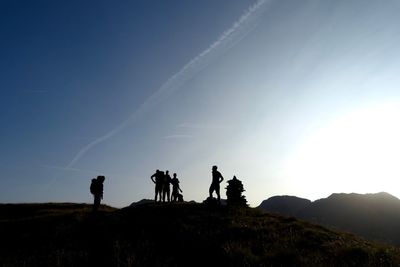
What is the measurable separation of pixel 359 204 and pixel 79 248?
137m

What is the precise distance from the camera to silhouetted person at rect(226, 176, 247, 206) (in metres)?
33.8

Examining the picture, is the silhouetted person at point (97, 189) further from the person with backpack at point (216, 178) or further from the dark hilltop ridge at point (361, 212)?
the dark hilltop ridge at point (361, 212)

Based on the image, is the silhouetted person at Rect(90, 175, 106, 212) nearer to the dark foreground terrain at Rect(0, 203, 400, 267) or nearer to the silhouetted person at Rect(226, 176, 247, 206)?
the dark foreground terrain at Rect(0, 203, 400, 267)

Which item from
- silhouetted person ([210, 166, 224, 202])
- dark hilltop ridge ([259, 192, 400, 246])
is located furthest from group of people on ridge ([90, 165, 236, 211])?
dark hilltop ridge ([259, 192, 400, 246])

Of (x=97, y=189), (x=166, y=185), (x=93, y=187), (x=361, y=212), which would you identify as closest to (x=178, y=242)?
(x=97, y=189)

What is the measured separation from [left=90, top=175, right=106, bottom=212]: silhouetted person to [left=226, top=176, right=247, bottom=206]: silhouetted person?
1213 centimetres

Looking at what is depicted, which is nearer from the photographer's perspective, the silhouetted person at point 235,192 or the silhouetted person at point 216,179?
the silhouetted person at point 216,179

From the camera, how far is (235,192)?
3453 centimetres

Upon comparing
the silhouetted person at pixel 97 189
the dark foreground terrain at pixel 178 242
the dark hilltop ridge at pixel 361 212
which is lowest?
the dark foreground terrain at pixel 178 242

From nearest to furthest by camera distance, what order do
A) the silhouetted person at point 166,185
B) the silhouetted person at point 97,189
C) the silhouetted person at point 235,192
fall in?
the silhouetted person at point 97,189, the silhouetted person at point 166,185, the silhouetted person at point 235,192

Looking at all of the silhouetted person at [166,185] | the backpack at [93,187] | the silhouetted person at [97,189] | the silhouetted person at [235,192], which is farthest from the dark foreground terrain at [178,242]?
the silhouetted person at [235,192]

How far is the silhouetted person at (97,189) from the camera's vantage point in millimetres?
25656

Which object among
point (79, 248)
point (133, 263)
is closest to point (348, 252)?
point (133, 263)

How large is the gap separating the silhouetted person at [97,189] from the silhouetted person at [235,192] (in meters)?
12.1
